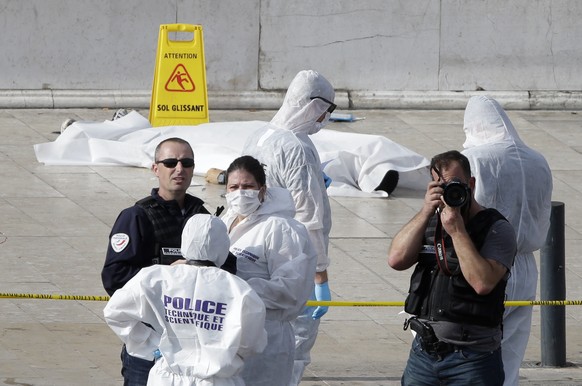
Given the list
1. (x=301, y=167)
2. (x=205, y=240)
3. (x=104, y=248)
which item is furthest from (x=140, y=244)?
(x=104, y=248)

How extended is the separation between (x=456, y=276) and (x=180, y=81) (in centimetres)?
899

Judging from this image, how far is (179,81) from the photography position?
14.2 m

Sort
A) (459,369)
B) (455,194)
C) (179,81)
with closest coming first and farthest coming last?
(455,194)
(459,369)
(179,81)

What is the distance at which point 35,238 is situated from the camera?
10469mm

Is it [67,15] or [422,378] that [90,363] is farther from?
[67,15]

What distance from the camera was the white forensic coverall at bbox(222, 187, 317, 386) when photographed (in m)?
5.59

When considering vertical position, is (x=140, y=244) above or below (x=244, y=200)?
below

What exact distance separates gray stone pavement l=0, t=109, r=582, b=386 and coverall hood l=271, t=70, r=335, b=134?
1.43 m

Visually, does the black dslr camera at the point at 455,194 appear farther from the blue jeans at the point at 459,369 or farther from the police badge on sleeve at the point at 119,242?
the police badge on sleeve at the point at 119,242

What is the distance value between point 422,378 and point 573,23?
440 inches

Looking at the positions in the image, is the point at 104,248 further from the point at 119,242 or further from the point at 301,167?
the point at 119,242

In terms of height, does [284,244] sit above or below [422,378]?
above

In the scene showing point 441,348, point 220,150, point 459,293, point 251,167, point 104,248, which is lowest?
point 104,248

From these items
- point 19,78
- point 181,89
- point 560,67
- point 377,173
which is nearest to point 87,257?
→ point 377,173
